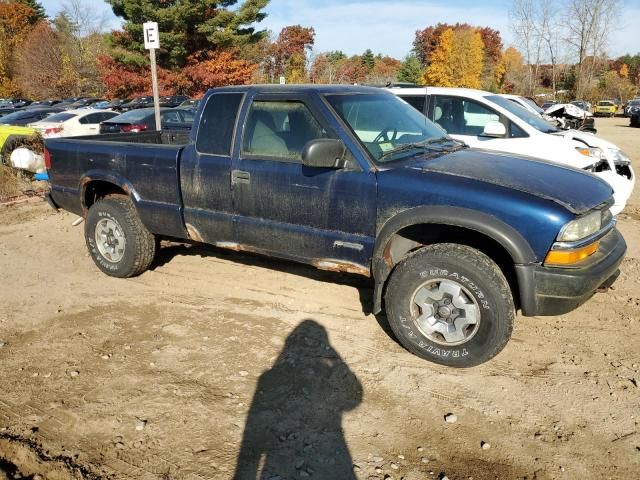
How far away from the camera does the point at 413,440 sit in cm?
291

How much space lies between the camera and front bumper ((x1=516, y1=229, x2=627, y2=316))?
3.24 metres

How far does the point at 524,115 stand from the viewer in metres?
7.38

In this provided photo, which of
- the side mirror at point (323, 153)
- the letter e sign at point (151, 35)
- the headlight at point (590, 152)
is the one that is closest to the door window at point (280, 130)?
the side mirror at point (323, 153)

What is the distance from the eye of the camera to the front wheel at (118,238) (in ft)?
16.7

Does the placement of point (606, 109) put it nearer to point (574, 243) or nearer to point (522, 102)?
point (522, 102)

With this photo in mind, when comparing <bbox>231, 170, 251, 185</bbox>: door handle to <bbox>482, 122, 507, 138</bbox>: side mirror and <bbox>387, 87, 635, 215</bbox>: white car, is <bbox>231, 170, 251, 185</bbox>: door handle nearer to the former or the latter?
<bbox>387, 87, 635, 215</bbox>: white car

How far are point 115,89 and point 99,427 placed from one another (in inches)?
1501

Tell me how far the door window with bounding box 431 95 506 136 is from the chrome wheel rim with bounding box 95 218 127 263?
4.50 metres

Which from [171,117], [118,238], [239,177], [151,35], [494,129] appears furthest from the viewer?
[171,117]

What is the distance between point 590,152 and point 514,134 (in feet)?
3.11

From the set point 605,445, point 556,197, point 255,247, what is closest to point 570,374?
point 605,445

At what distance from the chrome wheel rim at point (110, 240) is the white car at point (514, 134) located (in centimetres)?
407

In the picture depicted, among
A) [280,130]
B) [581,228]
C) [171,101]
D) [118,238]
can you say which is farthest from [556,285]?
[171,101]

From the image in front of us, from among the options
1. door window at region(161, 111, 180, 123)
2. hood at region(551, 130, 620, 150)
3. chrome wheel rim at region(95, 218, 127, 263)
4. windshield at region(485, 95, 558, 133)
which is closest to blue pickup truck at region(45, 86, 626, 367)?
chrome wheel rim at region(95, 218, 127, 263)
